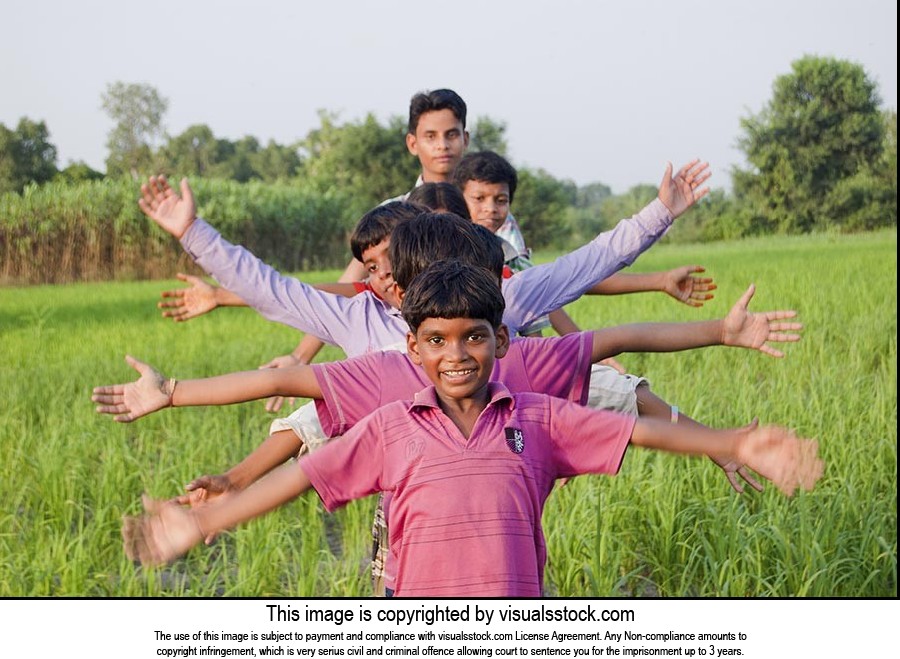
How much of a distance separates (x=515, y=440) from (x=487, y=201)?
4.95ft

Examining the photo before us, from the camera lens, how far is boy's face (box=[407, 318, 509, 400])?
1601 millimetres

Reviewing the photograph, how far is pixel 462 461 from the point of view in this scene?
1.59 meters

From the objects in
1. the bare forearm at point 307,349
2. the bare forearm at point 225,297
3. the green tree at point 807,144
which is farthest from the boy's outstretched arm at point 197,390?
the green tree at point 807,144

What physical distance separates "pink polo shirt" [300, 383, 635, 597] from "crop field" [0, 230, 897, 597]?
1.41 m

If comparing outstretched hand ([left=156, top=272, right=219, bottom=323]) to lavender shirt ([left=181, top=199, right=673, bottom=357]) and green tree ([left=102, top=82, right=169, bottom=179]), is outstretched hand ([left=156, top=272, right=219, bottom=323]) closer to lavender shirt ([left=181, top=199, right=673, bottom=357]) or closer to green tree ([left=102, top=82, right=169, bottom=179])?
lavender shirt ([left=181, top=199, right=673, bottom=357])

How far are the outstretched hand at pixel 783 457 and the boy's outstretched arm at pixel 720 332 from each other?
18.5 inches

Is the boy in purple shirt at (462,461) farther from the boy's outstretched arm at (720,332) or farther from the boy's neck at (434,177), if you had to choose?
the boy's neck at (434,177)

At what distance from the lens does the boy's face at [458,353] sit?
1601 millimetres

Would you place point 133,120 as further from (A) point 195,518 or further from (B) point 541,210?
(A) point 195,518

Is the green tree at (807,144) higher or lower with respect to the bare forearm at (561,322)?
higher

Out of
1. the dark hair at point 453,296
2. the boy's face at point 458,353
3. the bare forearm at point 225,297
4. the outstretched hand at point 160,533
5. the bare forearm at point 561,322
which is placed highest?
the bare forearm at point 561,322

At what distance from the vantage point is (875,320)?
6953 millimetres

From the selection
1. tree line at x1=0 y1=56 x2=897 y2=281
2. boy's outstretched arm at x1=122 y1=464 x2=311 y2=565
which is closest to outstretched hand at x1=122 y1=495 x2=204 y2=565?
boy's outstretched arm at x1=122 y1=464 x2=311 y2=565

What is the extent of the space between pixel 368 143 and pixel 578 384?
26.0m
